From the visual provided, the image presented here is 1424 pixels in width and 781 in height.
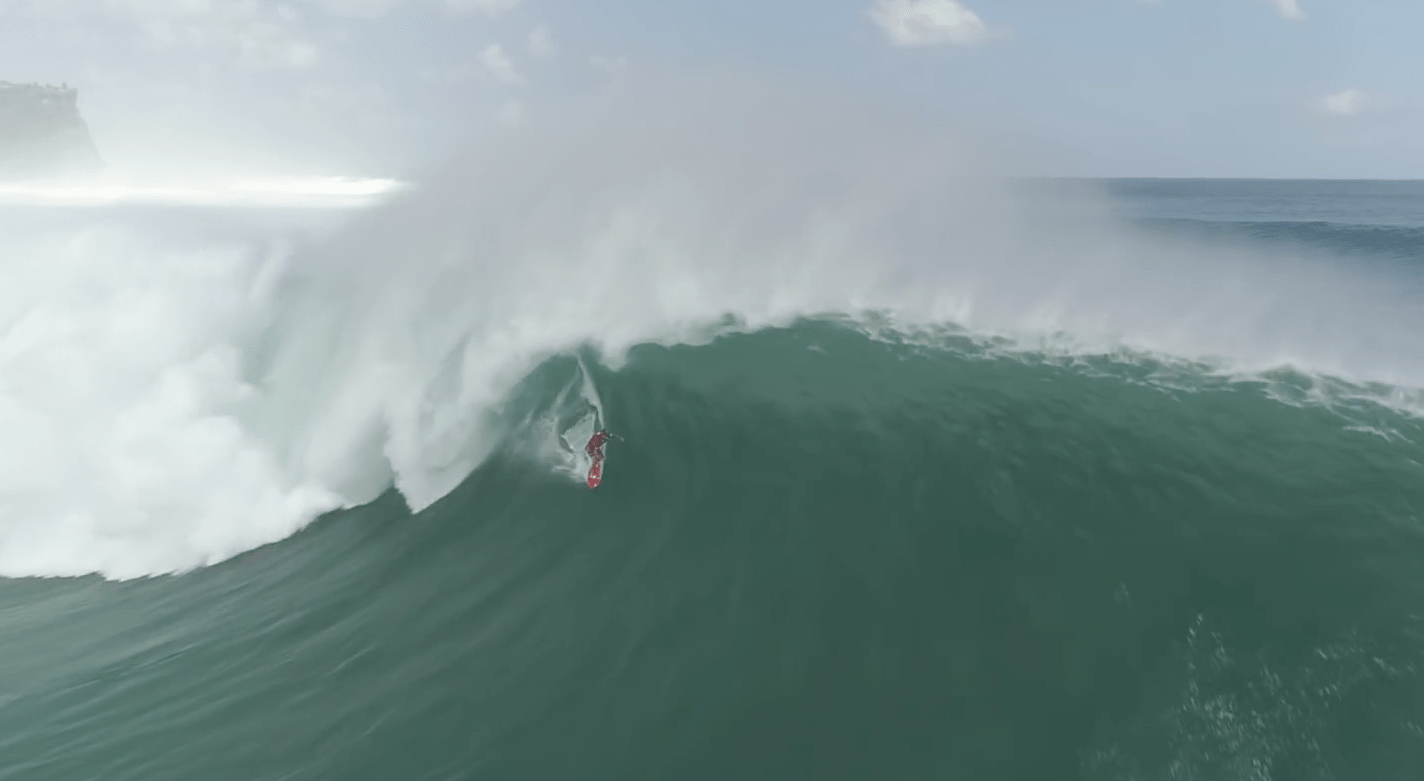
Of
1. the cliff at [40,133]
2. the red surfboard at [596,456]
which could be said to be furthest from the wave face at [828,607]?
the cliff at [40,133]

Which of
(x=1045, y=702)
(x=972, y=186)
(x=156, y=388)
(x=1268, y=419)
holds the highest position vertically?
(x=972, y=186)

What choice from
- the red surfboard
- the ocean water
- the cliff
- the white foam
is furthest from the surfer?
the cliff

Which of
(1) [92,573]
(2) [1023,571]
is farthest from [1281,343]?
(1) [92,573]

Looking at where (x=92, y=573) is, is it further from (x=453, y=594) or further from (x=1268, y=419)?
(x=1268, y=419)

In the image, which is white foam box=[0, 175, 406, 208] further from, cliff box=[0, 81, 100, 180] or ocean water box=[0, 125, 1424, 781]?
ocean water box=[0, 125, 1424, 781]

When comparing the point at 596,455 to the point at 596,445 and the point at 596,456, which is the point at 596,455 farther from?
the point at 596,445

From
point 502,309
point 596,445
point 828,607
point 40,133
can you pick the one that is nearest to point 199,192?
point 40,133
